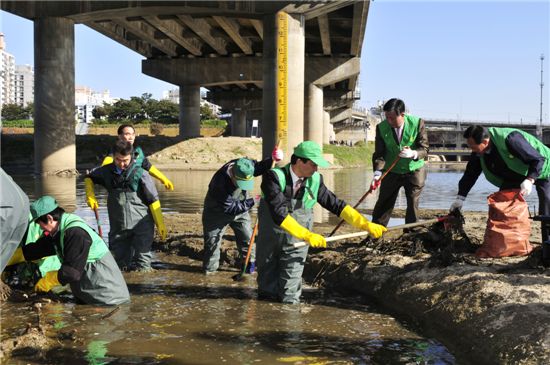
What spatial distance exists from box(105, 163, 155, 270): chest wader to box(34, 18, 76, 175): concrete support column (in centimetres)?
2161


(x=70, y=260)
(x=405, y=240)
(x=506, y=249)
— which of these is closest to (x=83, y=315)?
(x=70, y=260)

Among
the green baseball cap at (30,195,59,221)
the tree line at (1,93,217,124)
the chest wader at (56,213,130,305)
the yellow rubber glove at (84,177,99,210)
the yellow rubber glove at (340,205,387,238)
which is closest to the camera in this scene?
the green baseball cap at (30,195,59,221)

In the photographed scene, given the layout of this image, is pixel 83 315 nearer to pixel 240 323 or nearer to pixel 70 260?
pixel 70 260

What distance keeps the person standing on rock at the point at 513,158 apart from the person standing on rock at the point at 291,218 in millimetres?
1504

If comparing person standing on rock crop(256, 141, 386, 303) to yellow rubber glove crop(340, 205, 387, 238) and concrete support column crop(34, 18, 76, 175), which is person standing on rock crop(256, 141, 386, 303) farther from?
concrete support column crop(34, 18, 76, 175)

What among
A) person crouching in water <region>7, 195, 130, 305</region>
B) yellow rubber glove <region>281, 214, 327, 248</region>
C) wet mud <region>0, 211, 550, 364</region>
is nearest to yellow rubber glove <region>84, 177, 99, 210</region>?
wet mud <region>0, 211, 550, 364</region>

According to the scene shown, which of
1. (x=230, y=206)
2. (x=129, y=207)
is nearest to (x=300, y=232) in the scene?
(x=230, y=206)

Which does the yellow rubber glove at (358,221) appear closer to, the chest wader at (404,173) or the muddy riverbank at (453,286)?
the muddy riverbank at (453,286)

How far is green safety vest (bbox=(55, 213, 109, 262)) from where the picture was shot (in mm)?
5297

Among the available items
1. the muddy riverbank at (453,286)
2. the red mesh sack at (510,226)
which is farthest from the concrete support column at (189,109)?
the red mesh sack at (510,226)

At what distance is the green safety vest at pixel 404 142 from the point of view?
24.6 ft

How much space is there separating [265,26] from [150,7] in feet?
17.7

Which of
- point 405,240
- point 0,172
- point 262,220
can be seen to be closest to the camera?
point 0,172

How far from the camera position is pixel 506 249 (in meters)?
6.12
